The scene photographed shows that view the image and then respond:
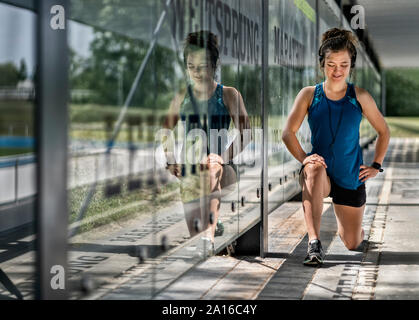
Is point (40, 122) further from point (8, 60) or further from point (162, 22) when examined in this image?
point (8, 60)

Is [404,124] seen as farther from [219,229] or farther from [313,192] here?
[219,229]

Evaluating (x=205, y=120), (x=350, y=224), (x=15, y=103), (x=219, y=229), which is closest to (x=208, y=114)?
(x=205, y=120)

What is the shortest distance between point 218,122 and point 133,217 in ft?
4.75

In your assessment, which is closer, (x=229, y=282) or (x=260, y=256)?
(x=229, y=282)

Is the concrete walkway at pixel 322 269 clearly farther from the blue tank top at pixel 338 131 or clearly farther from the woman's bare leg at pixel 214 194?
the blue tank top at pixel 338 131

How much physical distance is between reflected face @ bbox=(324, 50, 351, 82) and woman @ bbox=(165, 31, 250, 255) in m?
1.14

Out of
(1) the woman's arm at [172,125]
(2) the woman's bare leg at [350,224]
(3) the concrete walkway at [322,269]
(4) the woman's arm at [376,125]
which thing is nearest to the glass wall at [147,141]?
(1) the woman's arm at [172,125]

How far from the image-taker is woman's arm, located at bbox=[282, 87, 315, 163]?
19.4 feet

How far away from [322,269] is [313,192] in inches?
23.9

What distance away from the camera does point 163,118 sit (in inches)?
143

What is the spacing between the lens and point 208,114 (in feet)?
14.5

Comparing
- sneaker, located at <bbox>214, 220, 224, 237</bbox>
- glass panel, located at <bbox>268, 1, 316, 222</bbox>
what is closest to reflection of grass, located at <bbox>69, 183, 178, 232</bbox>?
sneaker, located at <bbox>214, 220, 224, 237</bbox>
